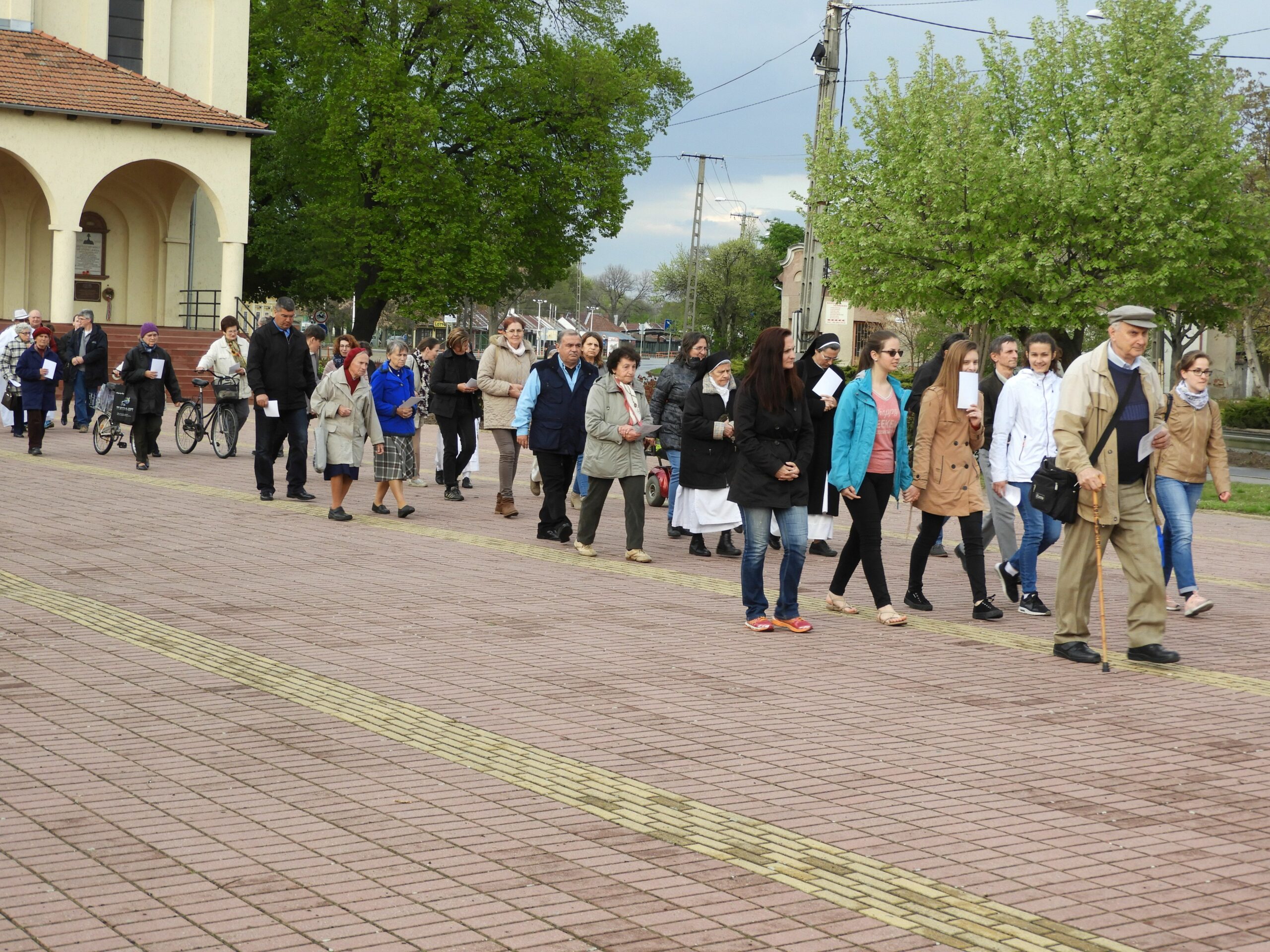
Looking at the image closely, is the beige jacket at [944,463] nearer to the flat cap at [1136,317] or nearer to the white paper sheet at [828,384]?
the white paper sheet at [828,384]

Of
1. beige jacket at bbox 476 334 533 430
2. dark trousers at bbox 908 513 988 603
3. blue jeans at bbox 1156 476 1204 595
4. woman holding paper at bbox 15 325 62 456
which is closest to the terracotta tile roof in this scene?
woman holding paper at bbox 15 325 62 456

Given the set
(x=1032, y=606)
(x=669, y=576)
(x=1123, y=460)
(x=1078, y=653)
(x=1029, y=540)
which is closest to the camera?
(x=1123, y=460)

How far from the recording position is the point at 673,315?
11606 centimetres

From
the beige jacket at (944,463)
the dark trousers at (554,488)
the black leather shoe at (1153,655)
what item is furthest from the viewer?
the dark trousers at (554,488)

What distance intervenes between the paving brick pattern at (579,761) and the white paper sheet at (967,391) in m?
1.42

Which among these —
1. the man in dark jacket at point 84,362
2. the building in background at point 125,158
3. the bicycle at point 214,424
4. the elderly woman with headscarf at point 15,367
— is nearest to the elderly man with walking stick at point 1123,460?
the bicycle at point 214,424

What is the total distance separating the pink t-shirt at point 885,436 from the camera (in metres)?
9.39

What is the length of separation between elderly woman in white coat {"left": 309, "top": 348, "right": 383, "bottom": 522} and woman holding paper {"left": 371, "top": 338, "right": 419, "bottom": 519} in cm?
19

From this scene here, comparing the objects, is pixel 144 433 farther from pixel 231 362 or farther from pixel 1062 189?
pixel 1062 189

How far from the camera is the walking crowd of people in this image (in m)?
8.05

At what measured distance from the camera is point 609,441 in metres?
11.6

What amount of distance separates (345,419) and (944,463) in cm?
628

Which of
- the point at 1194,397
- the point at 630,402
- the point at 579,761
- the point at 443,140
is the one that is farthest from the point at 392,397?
the point at 443,140

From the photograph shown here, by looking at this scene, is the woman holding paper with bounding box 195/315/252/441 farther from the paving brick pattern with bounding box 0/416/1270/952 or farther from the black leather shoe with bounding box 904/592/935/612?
the black leather shoe with bounding box 904/592/935/612
